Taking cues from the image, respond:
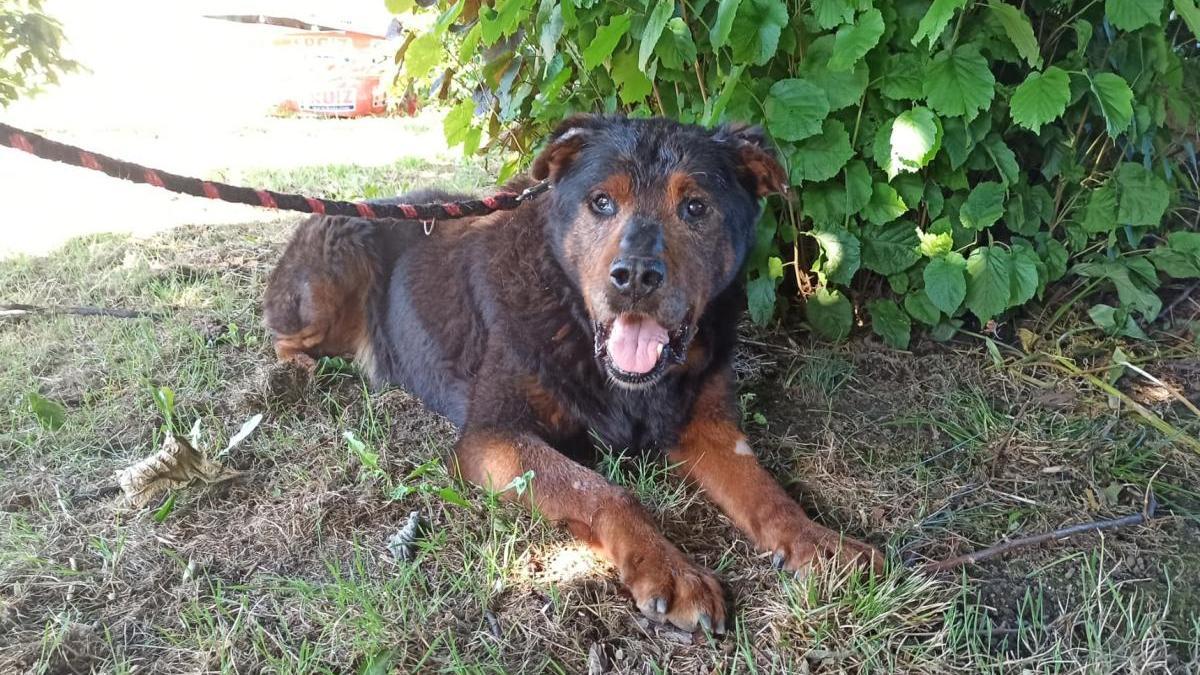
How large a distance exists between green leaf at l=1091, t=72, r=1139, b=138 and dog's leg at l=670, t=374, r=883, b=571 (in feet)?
5.96

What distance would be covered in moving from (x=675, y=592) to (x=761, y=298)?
1.97 metres

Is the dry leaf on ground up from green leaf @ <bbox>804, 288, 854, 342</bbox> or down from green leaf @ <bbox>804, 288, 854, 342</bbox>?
down

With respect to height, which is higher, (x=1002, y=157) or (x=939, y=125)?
(x=939, y=125)

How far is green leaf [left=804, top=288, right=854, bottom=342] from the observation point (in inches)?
145

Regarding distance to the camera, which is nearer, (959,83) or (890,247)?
(959,83)

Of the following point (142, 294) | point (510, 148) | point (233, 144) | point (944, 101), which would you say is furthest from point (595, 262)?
point (233, 144)

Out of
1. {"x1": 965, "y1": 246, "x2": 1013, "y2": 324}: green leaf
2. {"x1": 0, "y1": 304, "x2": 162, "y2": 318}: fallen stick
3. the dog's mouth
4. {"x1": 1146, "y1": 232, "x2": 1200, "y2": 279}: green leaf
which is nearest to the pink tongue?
the dog's mouth

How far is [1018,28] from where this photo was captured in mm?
2734

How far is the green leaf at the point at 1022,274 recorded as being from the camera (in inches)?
128

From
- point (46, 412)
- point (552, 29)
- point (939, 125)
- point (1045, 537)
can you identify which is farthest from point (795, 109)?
point (46, 412)

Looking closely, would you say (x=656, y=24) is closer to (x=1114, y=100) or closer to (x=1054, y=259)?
(x=1114, y=100)

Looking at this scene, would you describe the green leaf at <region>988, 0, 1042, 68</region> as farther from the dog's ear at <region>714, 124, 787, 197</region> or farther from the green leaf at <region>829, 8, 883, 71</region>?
the dog's ear at <region>714, 124, 787, 197</region>

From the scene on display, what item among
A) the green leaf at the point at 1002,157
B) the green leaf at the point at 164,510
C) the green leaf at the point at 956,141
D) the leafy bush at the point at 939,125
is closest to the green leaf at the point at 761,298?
the leafy bush at the point at 939,125

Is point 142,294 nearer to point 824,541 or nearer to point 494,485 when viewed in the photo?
point 494,485
